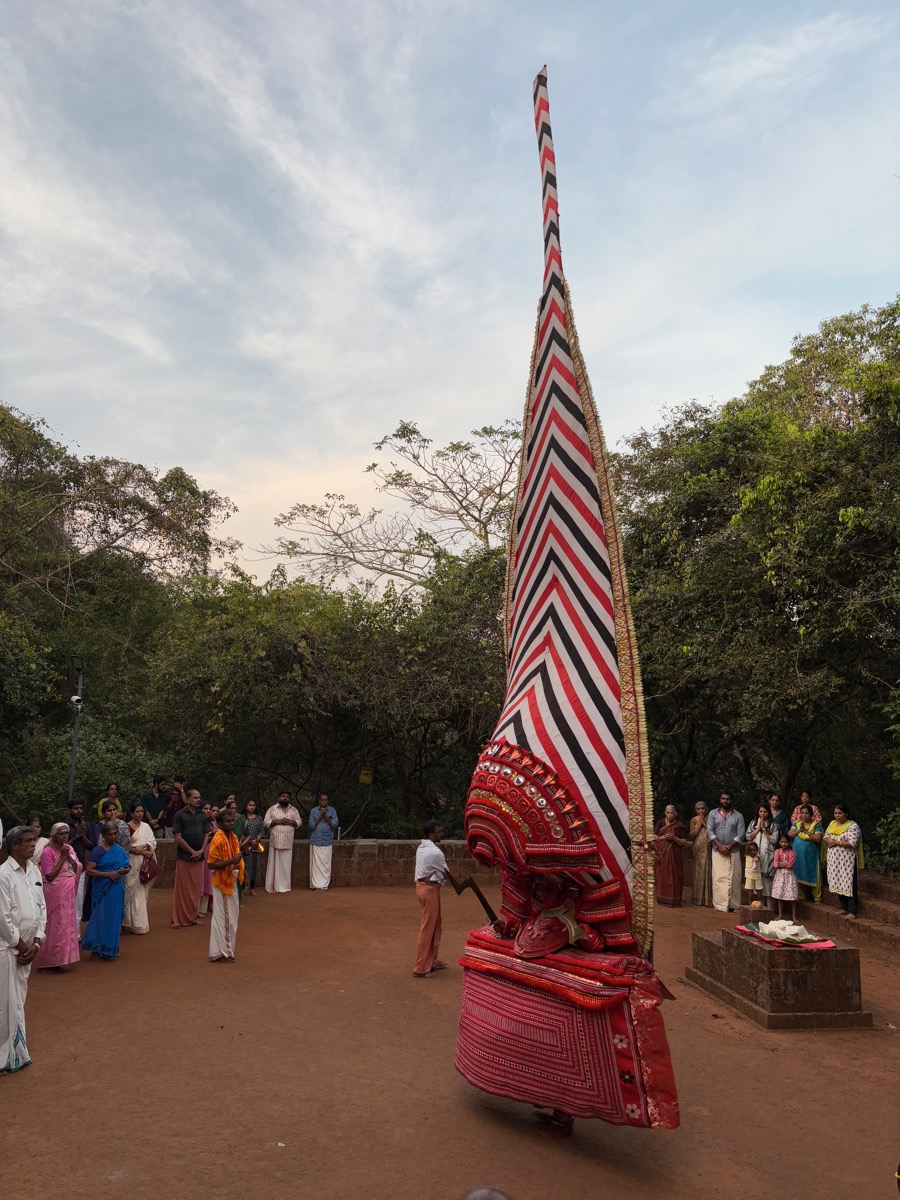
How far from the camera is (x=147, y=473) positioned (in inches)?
820

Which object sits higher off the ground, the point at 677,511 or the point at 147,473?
the point at 147,473

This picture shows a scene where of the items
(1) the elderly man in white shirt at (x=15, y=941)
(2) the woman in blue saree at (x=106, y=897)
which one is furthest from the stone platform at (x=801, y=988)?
(2) the woman in blue saree at (x=106, y=897)

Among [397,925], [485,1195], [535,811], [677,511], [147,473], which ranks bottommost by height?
[397,925]

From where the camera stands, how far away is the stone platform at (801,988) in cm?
673

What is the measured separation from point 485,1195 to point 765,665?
11.1m

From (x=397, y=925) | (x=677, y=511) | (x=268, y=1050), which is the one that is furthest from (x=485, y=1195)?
(x=677, y=511)

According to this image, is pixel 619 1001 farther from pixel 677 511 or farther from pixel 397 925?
pixel 677 511

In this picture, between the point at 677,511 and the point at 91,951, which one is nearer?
the point at 91,951

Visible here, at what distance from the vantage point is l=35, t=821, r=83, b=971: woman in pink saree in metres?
7.57

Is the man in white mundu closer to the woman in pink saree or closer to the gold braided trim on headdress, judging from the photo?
the woman in pink saree

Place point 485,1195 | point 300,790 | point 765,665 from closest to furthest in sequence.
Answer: point 485,1195
point 765,665
point 300,790

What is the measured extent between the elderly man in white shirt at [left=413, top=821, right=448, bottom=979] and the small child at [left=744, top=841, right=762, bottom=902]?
500cm

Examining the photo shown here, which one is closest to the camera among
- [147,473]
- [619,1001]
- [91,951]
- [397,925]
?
[619,1001]

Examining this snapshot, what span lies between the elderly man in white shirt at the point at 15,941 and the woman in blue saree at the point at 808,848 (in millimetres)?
8836
